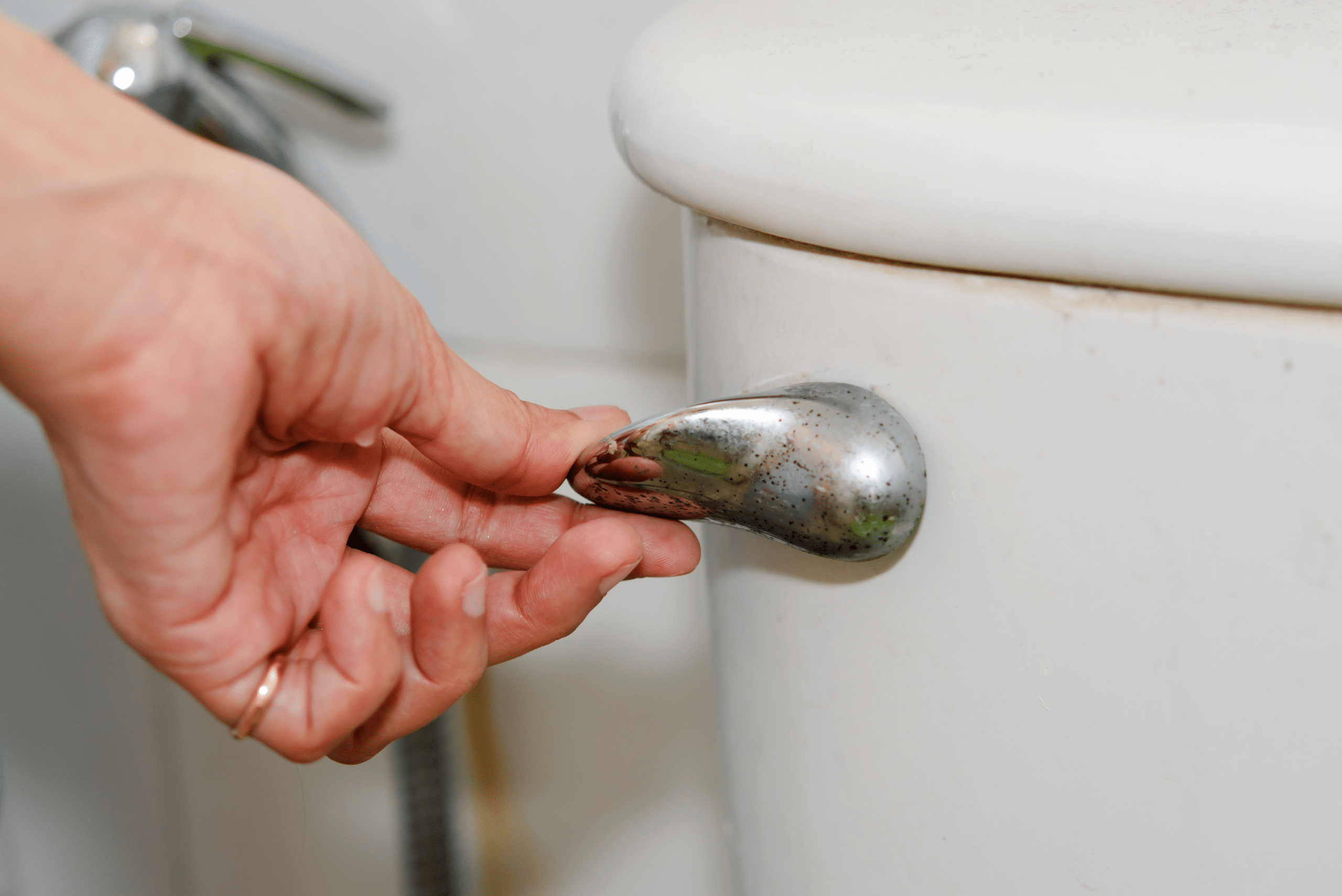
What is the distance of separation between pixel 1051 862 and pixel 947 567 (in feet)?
0.18

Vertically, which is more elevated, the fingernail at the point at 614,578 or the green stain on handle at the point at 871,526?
the green stain on handle at the point at 871,526

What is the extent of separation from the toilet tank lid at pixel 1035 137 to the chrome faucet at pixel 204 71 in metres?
0.20

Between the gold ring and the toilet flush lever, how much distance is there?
0.08m

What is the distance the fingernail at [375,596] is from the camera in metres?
0.20

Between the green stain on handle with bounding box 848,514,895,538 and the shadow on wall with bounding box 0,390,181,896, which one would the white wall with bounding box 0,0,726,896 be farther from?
the green stain on handle with bounding box 848,514,895,538

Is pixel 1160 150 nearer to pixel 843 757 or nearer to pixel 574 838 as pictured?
pixel 843 757

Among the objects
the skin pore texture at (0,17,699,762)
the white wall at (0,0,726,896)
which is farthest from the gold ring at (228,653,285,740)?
the white wall at (0,0,726,896)

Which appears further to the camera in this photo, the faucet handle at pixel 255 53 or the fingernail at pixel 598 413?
the faucet handle at pixel 255 53

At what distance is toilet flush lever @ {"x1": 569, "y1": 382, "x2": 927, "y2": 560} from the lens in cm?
18

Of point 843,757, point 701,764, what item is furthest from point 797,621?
point 701,764

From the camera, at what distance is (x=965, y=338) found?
0.18 metres

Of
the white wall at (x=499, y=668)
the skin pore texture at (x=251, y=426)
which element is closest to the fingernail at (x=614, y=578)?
the skin pore texture at (x=251, y=426)

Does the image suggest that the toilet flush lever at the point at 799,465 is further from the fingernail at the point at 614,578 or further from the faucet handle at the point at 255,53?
the faucet handle at the point at 255,53

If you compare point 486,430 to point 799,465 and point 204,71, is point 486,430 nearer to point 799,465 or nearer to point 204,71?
point 799,465
